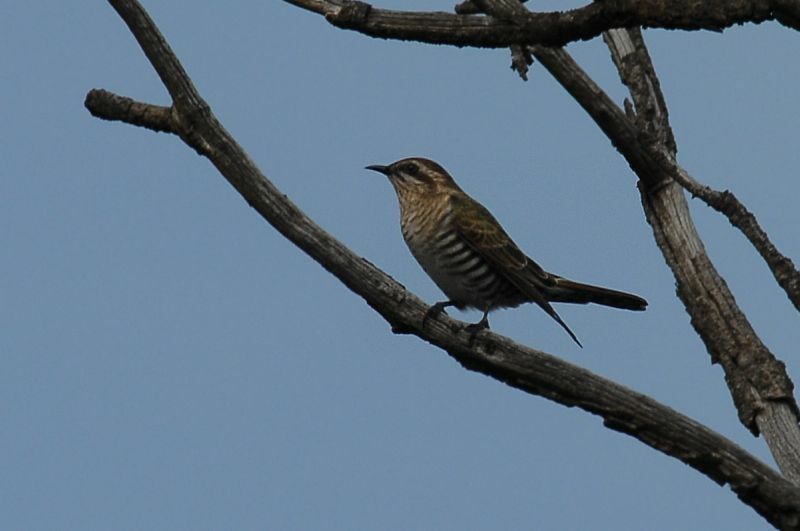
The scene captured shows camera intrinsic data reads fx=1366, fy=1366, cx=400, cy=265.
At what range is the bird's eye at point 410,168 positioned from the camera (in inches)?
436

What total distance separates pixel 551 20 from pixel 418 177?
17.2 feet

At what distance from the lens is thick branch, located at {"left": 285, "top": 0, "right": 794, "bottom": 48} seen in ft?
17.8

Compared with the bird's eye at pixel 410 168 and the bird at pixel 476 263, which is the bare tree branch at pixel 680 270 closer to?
A: the bird at pixel 476 263

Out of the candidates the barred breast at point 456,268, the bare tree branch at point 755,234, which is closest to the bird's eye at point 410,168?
the barred breast at point 456,268

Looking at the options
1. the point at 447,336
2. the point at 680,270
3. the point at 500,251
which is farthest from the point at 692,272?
the point at 500,251

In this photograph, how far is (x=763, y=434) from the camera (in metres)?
7.70

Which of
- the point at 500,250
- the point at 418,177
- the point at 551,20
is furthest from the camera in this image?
the point at 418,177

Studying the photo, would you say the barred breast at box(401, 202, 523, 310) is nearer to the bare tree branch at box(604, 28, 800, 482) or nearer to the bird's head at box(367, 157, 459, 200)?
the bird's head at box(367, 157, 459, 200)

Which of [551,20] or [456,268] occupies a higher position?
[456,268]

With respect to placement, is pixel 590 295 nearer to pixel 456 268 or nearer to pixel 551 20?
pixel 456 268

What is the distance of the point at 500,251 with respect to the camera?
10.3 metres

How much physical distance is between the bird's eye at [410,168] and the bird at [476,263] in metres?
0.40

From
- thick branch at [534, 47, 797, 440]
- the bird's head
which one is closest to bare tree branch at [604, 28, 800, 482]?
thick branch at [534, 47, 797, 440]

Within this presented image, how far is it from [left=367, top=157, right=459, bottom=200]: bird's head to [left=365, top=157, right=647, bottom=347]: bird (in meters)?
0.13
